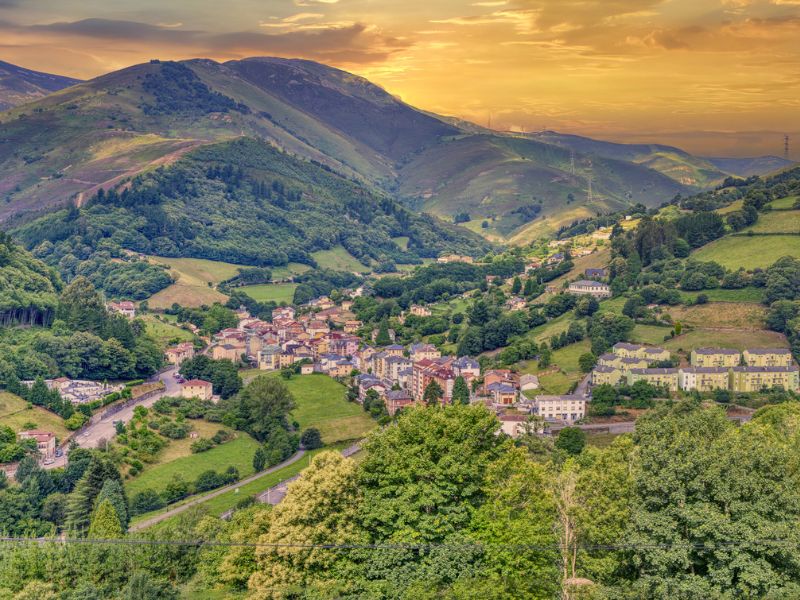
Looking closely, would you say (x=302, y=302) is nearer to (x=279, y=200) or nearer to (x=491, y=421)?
(x=279, y=200)

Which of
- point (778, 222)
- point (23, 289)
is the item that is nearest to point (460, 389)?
point (23, 289)

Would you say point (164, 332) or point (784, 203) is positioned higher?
point (784, 203)

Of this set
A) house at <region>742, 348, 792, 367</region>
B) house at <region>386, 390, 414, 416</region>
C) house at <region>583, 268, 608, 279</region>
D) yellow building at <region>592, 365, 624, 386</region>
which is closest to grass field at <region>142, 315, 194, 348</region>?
house at <region>386, 390, 414, 416</region>

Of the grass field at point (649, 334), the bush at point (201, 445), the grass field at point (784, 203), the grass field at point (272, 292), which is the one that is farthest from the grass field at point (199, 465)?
the grass field at point (272, 292)

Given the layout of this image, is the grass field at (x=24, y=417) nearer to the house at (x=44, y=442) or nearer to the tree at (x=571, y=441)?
the house at (x=44, y=442)

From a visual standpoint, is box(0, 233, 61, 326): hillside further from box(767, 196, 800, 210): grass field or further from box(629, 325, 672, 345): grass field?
box(767, 196, 800, 210): grass field

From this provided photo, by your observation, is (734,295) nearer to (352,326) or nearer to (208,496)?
(352,326)

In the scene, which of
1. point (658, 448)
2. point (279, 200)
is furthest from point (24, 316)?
point (279, 200)
